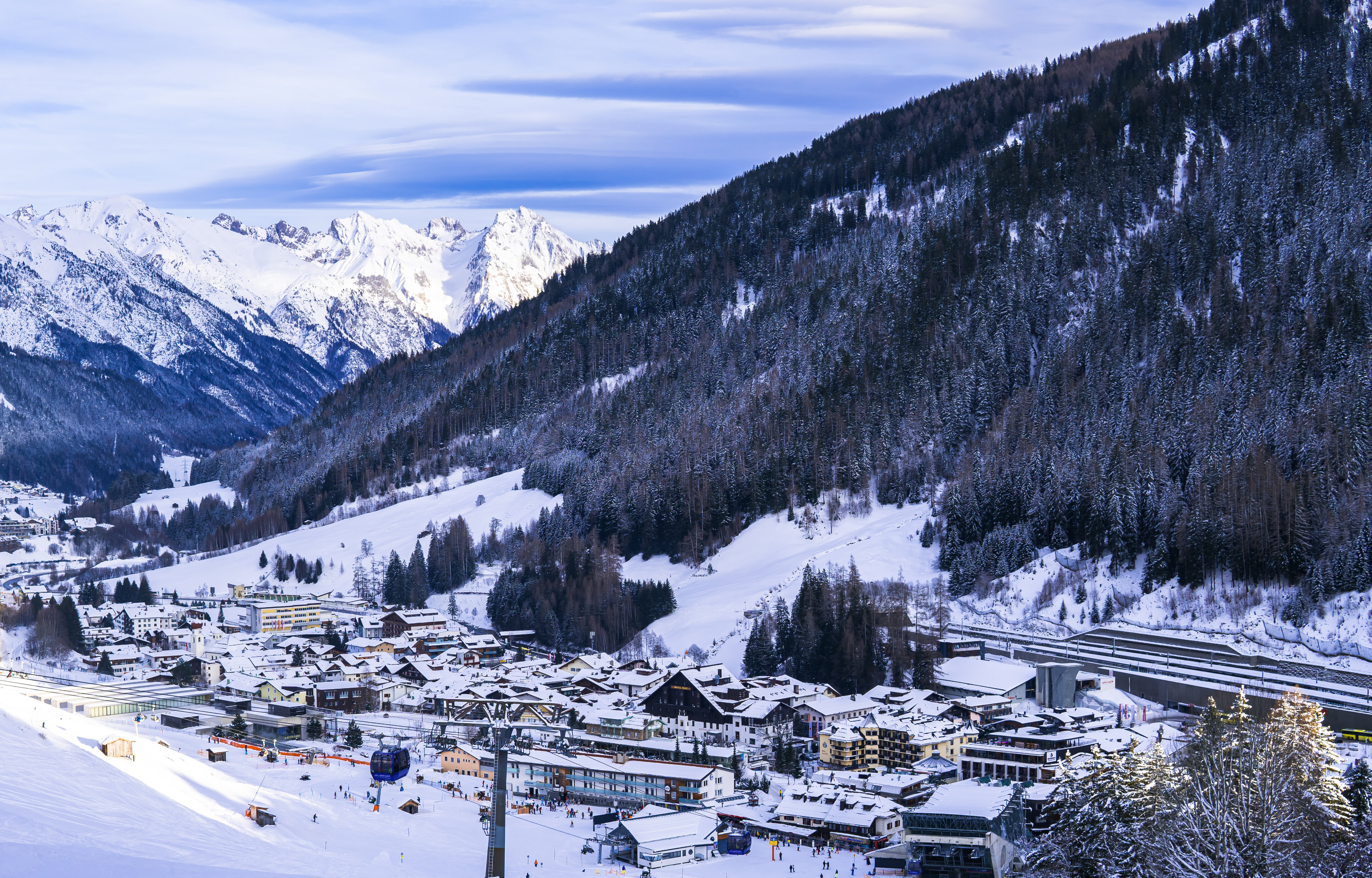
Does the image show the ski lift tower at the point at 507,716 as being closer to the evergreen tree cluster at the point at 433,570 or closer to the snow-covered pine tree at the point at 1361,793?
the snow-covered pine tree at the point at 1361,793

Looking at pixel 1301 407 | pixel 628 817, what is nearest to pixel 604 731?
pixel 628 817

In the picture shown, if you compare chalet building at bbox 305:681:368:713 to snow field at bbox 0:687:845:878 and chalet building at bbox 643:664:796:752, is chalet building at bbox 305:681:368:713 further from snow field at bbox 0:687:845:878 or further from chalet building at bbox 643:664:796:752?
chalet building at bbox 643:664:796:752

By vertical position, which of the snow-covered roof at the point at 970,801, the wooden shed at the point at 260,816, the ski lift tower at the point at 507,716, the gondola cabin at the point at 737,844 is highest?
the snow-covered roof at the point at 970,801

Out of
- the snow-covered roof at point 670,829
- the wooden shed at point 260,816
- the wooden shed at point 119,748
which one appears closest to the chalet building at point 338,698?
the wooden shed at point 119,748

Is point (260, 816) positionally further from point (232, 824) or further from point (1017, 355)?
point (1017, 355)

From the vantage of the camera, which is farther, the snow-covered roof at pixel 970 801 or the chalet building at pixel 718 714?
the chalet building at pixel 718 714

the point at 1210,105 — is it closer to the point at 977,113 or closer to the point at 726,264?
the point at 977,113

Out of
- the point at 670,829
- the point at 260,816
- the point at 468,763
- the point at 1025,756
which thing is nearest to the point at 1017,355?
the point at 1025,756
